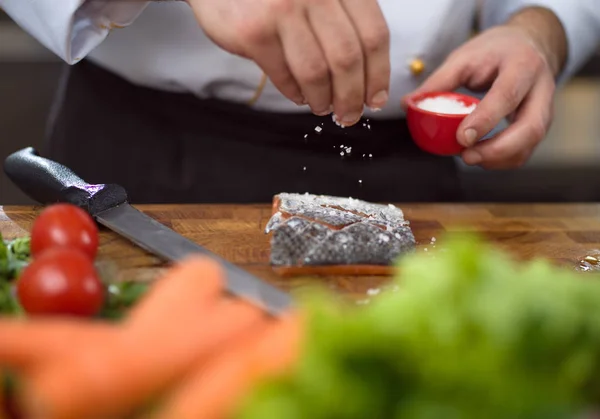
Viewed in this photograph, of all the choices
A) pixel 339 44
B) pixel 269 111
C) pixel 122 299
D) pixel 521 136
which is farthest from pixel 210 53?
pixel 122 299

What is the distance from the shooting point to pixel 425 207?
1.55 m

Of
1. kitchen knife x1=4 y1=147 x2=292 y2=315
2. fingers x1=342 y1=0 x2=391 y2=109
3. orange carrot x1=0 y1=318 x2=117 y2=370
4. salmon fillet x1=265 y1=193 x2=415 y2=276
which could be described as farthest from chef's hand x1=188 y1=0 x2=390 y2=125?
orange carrot x1=0 y1=318 x2=117 y2=370

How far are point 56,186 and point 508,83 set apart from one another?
870mm

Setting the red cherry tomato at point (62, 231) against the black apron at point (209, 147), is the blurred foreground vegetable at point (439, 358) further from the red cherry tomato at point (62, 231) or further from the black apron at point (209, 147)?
the black apron at point (209, 147)

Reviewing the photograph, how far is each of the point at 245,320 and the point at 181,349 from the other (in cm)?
8

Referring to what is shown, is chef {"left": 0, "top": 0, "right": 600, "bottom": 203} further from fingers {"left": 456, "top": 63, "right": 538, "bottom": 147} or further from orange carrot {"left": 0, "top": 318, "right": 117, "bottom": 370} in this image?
orange carrot {"left": 0, "top": 318, "right": 117, "bottom": 370}

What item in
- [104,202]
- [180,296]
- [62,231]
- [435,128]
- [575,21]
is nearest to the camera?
[180,296]

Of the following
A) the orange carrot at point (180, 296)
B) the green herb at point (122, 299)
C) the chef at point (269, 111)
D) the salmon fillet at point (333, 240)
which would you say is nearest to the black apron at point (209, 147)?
the chef at point (269, 111)

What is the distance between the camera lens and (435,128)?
146cm

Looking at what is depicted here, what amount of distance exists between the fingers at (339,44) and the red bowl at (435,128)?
0.22 meters

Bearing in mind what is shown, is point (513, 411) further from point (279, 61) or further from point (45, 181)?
point (45, 181)

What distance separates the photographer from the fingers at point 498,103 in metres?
1.44

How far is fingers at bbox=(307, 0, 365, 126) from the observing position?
46.8 inches

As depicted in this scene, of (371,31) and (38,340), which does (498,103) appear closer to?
(371,31)
